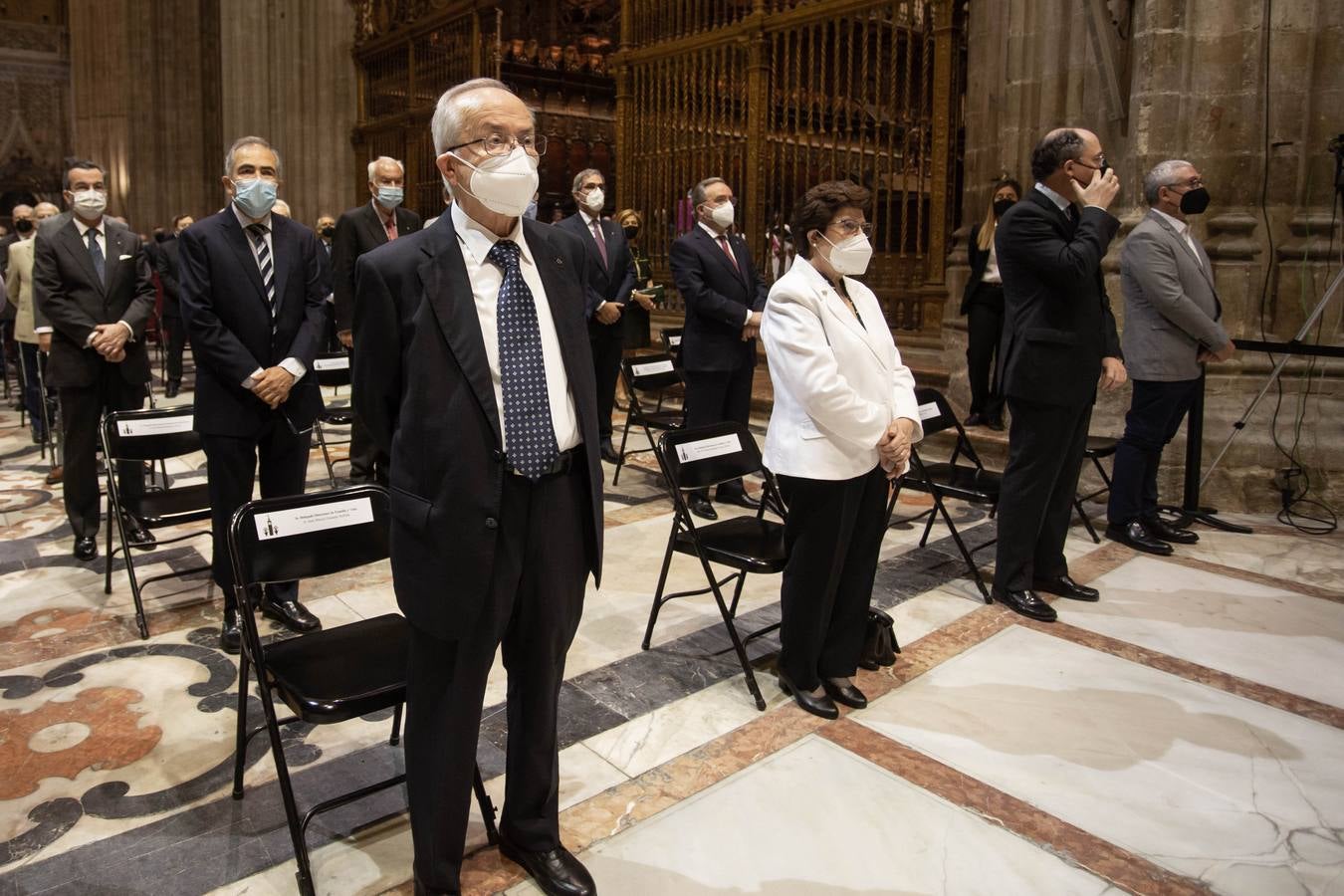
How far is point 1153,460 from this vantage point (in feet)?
17.2

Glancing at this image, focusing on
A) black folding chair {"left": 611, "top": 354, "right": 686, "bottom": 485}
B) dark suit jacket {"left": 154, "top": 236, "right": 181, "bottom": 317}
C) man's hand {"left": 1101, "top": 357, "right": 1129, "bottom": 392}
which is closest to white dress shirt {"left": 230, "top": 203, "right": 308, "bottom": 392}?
black folding chair {"left": 611, "top": 354, "right": 686, "bottom": 485}

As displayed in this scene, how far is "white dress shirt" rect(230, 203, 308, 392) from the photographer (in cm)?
362

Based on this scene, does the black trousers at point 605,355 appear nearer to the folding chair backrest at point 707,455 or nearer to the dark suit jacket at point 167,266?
the folding chair backrest at point 707,455

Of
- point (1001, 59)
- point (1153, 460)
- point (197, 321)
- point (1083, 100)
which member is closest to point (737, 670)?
point (197, 321)

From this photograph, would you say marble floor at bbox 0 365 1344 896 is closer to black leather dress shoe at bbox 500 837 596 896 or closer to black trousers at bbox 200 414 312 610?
black leather dress shoe at bbox 500 837 596 896

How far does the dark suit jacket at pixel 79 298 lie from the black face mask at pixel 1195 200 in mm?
5069

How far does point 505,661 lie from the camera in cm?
228

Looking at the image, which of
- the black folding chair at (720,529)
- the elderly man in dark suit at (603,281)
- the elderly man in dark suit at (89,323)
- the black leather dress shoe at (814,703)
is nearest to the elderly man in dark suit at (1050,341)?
the black folding chair at (720,529)

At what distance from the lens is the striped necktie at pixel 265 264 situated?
148 inches

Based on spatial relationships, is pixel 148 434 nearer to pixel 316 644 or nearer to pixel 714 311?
pixel 316 644

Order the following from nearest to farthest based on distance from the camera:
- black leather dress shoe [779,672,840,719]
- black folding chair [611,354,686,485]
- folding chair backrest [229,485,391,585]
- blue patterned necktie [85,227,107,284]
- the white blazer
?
folding chair backrest [229,485,391,585], the white blazer, black leather dress shoe [779,672,840,719], blue patterned necktie [85,227,107,284], black folding chair [611,354,686,485]

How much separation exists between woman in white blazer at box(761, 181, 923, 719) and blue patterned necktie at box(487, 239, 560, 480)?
113 cm

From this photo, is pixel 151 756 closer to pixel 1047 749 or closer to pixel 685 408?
pixel 1047 749

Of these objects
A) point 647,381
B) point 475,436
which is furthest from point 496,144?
point 647,381
